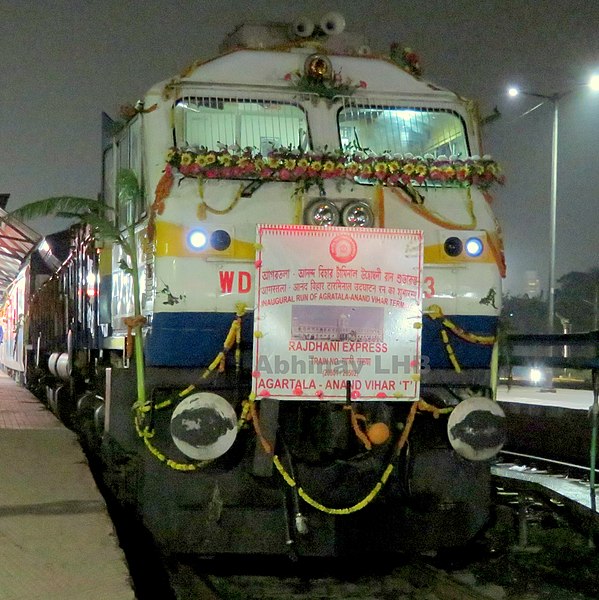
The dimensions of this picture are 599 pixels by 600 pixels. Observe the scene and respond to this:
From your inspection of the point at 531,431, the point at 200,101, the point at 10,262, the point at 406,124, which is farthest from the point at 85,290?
the point at 10,262

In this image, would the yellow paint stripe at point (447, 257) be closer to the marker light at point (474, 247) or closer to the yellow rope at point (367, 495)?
the marker light at point (474, 247)

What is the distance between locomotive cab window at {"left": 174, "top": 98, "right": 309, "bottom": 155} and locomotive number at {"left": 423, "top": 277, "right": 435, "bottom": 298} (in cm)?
131

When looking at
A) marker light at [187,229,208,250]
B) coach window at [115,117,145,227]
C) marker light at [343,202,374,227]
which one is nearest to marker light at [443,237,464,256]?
marker light at [343,202,374,227]

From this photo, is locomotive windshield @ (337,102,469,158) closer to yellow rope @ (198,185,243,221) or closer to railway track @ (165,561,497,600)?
yellow rope @ (198,185,243,221)

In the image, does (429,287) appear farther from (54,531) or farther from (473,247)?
(54,531)

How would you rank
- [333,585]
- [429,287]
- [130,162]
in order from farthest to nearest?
[130,162]
[333,585]
[429,287]

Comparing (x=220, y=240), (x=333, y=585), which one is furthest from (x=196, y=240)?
(x=333, y=585)

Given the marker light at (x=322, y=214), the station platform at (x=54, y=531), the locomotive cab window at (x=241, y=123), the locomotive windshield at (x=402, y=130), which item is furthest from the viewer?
the locomotive windshield at (x=402, y=130)

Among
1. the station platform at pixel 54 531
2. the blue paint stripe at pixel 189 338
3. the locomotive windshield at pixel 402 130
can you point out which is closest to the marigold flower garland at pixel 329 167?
the locomotive windshield at pixel 402 130

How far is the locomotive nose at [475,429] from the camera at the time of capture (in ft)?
19.2

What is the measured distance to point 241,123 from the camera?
20.9 feet

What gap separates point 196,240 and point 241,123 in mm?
1088

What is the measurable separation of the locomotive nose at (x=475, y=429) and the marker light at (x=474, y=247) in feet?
3.46

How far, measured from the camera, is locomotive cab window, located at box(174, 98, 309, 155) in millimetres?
6246
